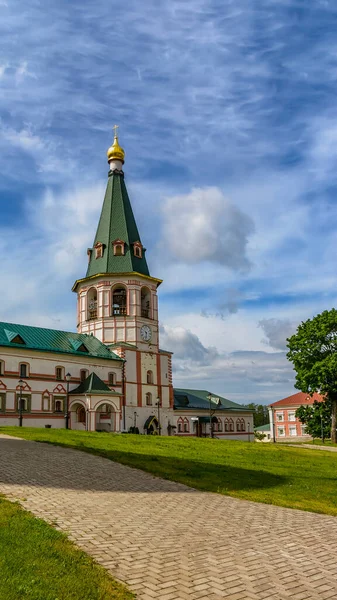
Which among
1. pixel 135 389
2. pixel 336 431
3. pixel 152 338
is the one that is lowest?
pixel 336 431

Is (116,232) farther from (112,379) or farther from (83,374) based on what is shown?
(83,374)

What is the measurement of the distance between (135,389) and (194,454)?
28.5 meters

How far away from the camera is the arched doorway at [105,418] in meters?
→ 46.3

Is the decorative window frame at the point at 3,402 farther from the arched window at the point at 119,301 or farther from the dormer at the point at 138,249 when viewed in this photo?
the dormer at the point at 138,249

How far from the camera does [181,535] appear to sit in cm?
891

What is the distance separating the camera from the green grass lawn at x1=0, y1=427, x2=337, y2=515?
48.0 ft

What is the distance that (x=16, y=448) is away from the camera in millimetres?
19172

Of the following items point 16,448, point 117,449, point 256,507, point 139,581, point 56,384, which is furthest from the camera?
point 56,384

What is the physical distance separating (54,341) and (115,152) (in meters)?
23.0

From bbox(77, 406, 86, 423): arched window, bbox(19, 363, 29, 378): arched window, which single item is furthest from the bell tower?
bbox(19, 363, 29, 378): arched window

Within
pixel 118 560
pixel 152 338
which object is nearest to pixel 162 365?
pixel 152 338

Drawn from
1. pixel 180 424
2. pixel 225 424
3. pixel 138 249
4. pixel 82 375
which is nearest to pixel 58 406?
pixel 82 375

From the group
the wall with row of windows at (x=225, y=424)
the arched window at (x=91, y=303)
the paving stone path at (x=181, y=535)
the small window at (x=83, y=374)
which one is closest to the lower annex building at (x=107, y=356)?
the small window at (x=83, y=374)

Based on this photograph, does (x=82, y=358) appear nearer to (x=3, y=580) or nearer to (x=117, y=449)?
(x=117, y=449)
